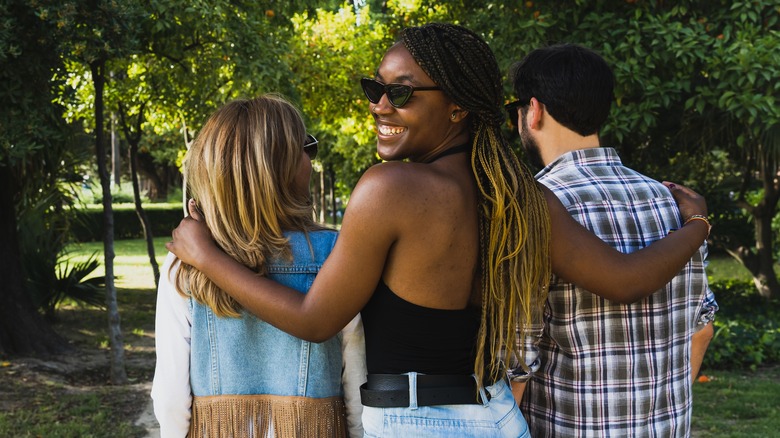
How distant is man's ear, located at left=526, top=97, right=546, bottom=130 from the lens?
216 cm

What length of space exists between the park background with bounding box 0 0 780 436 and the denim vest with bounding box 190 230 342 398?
3.97 m

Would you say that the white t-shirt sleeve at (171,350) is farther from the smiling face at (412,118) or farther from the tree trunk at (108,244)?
the tree trunk at (108,244)

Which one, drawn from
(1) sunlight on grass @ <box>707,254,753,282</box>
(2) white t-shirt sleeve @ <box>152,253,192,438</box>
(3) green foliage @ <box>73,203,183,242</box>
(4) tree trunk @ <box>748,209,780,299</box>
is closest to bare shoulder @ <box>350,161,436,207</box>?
(2) white t-shirt sleeve @ <box>152,253,192,438</box>

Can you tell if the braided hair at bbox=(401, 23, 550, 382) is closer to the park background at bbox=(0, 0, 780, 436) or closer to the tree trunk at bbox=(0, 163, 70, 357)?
the park background at bbox=(0, 0, 780, 436)

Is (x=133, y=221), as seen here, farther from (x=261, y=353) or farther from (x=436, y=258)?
(x=436, y=258)

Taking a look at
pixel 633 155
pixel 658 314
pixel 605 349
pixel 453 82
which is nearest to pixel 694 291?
pixel 658 314

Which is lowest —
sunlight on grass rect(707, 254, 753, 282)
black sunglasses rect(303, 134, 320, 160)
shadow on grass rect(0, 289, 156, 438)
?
sunlight on grass rect(707, 254, 753, 282)

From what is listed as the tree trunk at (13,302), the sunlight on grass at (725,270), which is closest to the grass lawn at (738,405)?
the tree trunk at (13,302)

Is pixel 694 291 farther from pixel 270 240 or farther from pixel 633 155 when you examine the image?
pixel 633 155

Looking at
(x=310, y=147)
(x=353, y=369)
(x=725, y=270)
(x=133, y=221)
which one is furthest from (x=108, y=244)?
(x=133, y=221)

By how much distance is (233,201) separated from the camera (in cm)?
203

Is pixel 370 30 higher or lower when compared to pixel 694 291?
higher

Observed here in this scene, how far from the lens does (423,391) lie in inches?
69.3

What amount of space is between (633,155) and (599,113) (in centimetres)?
809
